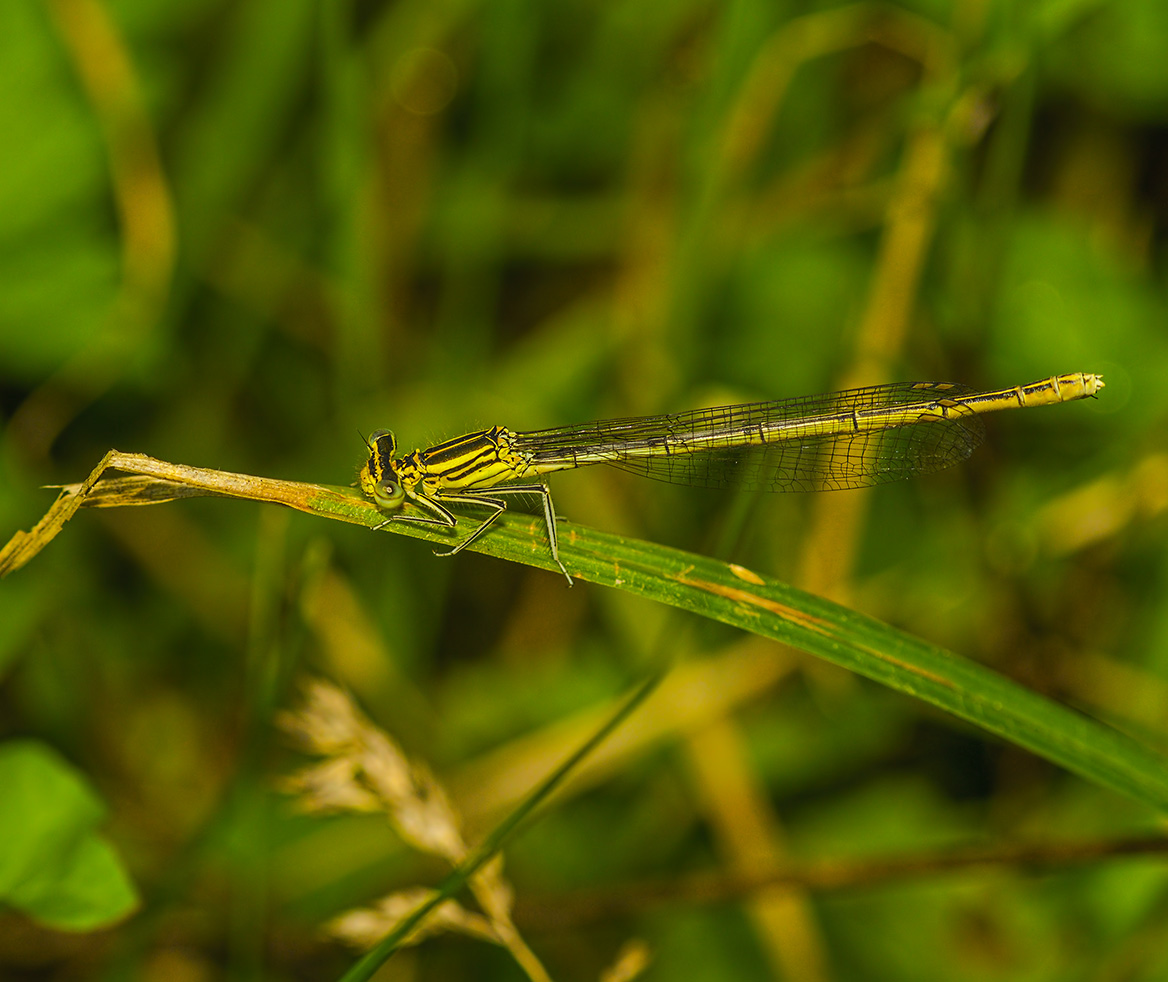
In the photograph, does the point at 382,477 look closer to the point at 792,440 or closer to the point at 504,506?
the point at 504,506

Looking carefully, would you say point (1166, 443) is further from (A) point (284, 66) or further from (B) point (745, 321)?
(A) point (284, 66)

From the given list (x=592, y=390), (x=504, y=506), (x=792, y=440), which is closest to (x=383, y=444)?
(x=504, y=506)

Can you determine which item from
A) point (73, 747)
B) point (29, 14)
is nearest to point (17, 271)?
point (29, 14)

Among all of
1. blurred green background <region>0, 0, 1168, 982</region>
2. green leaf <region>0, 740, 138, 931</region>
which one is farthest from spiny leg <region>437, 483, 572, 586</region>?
green leaf <region>0, 740, 138, 931</region>

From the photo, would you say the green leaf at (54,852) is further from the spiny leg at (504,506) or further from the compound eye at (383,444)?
the compound eye at (383,444)

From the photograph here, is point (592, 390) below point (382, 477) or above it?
above

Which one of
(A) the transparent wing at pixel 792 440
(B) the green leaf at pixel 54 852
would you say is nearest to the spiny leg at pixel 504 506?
(A) the transparent wing at pixel 792 440
